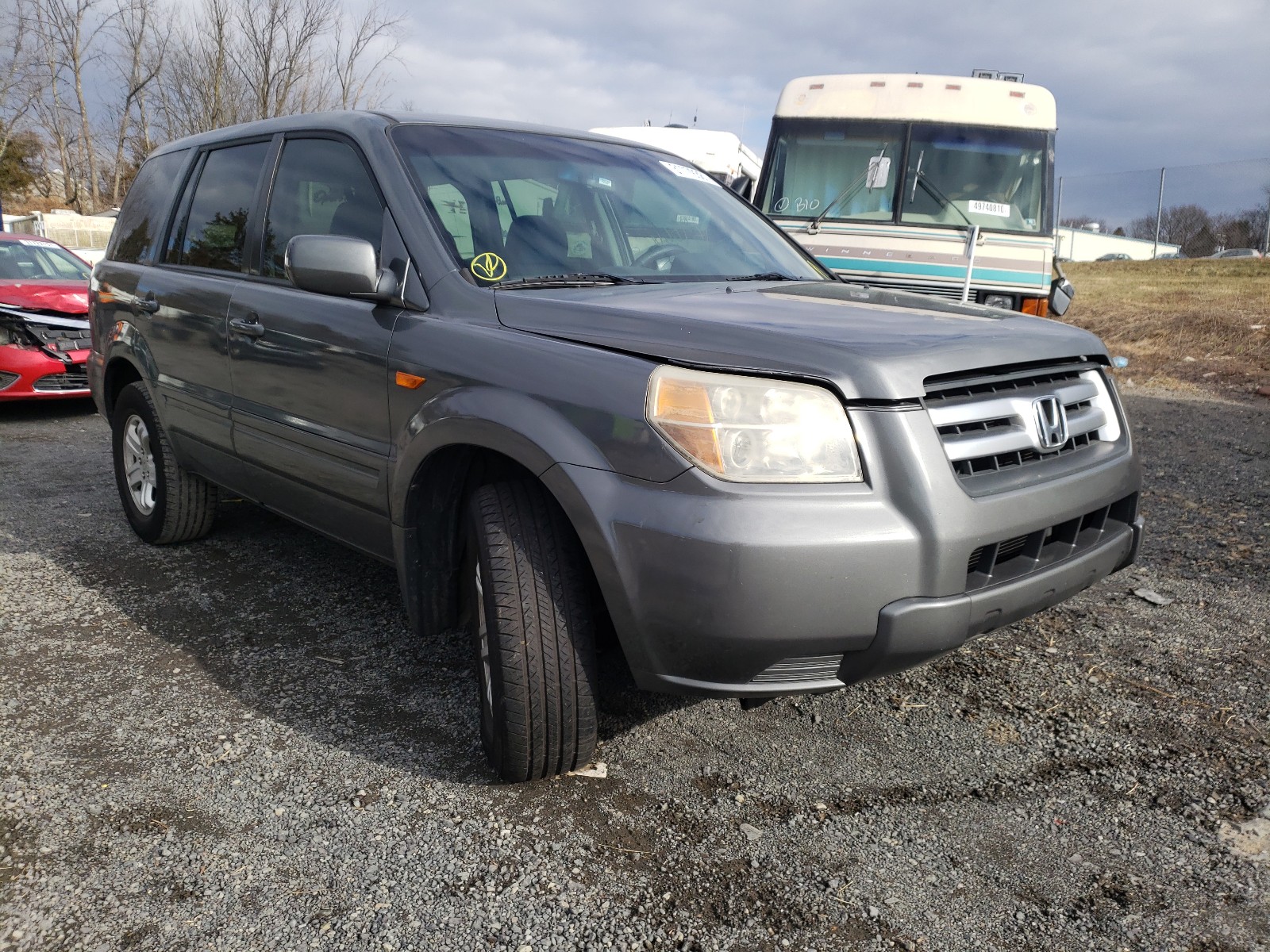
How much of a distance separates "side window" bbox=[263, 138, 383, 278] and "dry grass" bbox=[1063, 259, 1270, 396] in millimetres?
9751

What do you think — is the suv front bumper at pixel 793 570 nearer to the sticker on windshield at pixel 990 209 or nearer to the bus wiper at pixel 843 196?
the bus wiper at pixel 843 196

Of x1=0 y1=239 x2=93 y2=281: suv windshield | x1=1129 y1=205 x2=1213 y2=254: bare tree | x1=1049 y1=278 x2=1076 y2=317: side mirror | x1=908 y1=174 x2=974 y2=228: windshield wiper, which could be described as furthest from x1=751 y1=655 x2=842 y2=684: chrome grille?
x1=1129 y1=205 x2=1213 y2=254: bare tree

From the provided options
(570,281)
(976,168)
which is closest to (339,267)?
(570,281)

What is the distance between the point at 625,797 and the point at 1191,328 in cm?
1370

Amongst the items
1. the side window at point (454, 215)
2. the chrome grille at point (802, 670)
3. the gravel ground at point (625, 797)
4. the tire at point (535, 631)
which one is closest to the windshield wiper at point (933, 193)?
the gravel ground at point (625, 797)

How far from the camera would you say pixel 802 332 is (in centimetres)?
223

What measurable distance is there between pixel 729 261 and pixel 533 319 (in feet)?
3.47

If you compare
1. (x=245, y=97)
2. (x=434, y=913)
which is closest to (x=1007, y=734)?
(x=434, y=913)

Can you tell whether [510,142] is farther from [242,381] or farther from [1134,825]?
[1134,825]

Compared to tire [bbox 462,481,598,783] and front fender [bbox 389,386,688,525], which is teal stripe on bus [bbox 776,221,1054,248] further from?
tire [bbox 462,481,598,783]

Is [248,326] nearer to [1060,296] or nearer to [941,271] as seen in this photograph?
[941,271]

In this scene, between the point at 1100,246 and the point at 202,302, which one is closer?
the point at 202,302

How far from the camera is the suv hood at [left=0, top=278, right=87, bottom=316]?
300 inches

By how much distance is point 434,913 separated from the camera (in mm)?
2068
